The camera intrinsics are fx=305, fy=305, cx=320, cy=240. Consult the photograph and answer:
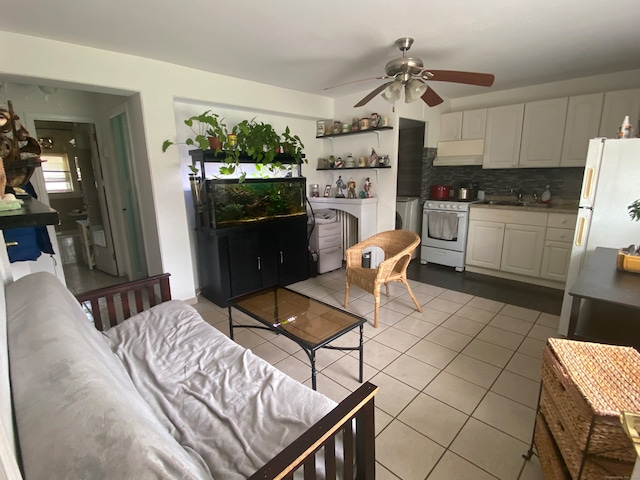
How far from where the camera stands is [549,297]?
323 centimetres

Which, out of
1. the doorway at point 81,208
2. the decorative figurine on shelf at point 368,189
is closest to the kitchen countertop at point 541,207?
the decorative figurine on shelf at point 368,189

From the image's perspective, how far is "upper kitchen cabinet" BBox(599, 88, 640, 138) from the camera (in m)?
2.95

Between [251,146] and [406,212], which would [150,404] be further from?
[406,212]

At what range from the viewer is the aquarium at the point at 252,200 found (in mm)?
2980

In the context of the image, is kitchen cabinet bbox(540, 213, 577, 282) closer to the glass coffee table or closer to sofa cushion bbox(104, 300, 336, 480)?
the glass coffee table

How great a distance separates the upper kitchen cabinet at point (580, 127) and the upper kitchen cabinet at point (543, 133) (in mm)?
52

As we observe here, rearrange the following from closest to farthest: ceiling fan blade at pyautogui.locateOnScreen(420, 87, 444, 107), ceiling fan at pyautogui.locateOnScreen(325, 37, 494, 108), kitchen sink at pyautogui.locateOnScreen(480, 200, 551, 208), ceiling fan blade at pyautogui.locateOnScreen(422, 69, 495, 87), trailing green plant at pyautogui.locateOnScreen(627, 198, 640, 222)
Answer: trailing green plant at pyautogui.locateOnScreen(627, 198, 640, 222) → ceiling fan blade at pyautogui.locateOnScreen(422, 69, 495, 87) → ceiling fan at pyautogui.locateOnScreen(325, 37, 494, 108) → ceiling fan blade at pyautogui.locateOnScreen(420, 87, 444, 107) → kitchen sink at pyautogui.locateOnScreen(480, 200, 551, 208)

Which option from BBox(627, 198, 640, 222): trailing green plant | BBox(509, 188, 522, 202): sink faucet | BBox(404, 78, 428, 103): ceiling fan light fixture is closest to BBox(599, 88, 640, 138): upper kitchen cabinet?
BBox(509, 188, 522, 202): sink faucet

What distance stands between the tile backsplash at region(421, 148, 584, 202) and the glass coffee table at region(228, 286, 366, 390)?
9.68 feet

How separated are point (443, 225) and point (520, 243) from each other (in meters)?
0.90

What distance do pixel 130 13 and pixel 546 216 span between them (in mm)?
Result: 4089

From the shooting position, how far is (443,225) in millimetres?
4086

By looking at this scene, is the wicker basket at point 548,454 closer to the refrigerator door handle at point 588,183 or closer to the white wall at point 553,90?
the refrigerator door handle at point 588,183

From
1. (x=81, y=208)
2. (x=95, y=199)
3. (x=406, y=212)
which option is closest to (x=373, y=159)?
(x=406, y=212)
